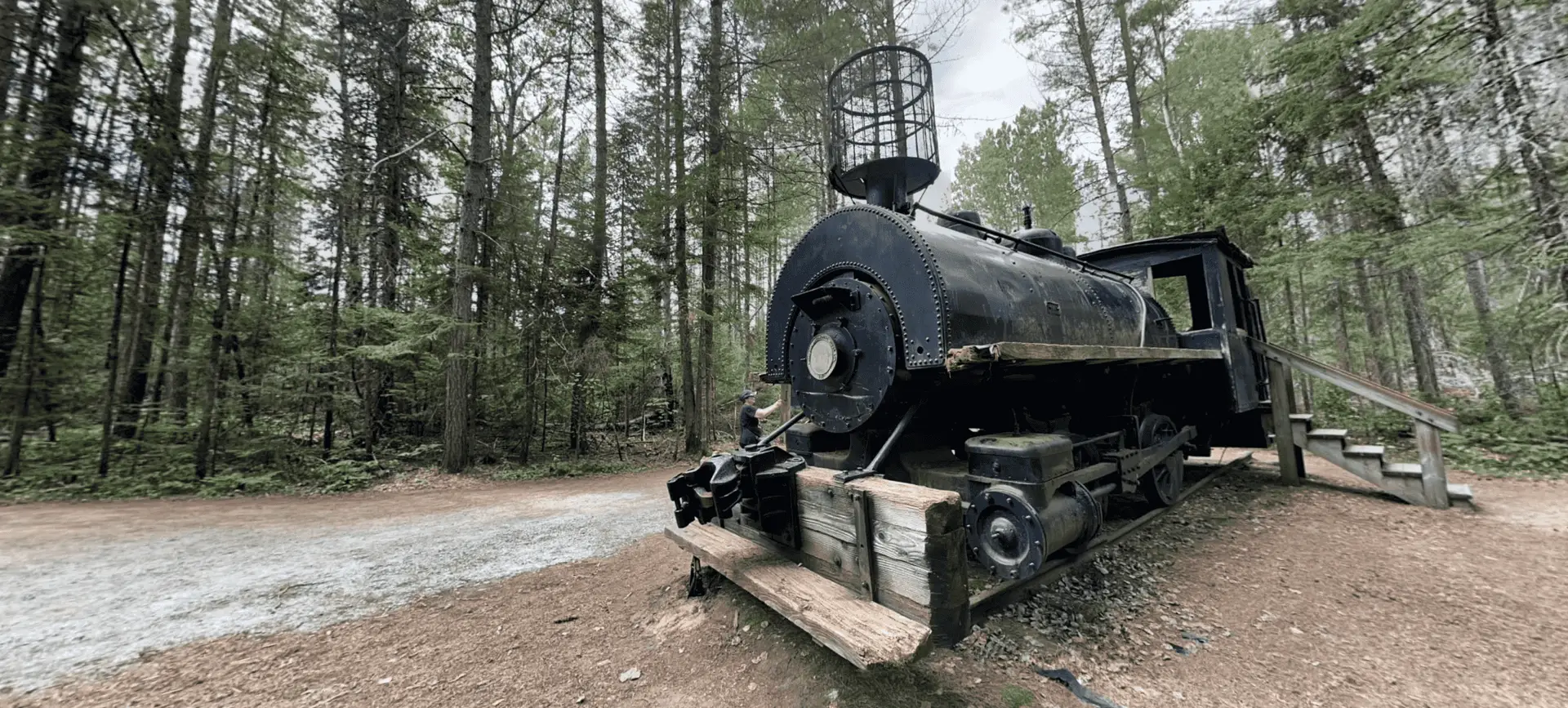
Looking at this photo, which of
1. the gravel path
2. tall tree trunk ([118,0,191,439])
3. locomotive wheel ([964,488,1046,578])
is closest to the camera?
locomotive wheel ([964,488,1046,578])

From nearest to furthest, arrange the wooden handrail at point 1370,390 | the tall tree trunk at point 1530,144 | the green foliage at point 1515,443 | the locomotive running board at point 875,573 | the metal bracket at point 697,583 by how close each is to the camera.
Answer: the locomotive running board at point 875,573 → the metal bracket at point 697,583 → the wooden handrail at point 1370,390 → the tall tree trunk at point 1530,144 → the green foliage at point 1515,443

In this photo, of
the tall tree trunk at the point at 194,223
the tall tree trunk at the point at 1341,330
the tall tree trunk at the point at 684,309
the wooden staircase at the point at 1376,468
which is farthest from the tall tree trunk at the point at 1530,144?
the tall tree trunk at the point at 194,223

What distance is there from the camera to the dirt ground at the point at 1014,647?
8.04ft

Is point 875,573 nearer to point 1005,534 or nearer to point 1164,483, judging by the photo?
point 1005,534

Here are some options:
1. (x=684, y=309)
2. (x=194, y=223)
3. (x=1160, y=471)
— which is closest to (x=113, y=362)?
(x=194, y=223)

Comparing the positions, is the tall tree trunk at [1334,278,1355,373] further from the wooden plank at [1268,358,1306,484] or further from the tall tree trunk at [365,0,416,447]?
the tall tree trunk at [365,0,416,447]

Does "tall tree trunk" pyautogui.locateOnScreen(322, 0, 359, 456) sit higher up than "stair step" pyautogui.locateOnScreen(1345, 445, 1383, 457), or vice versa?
"tall tree trunk" pyautogui.locateOnScreen(322, 0, 359, 456)

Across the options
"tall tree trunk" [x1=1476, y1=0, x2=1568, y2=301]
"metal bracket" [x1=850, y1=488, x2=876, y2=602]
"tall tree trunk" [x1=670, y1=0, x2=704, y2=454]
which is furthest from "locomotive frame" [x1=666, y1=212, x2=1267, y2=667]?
"tall tree trunk" [x1=670, y1=0, x2=704, y2=454]

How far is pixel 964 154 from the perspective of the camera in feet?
76.1

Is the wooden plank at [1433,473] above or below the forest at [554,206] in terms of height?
below

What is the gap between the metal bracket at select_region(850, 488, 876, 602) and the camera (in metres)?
2.21

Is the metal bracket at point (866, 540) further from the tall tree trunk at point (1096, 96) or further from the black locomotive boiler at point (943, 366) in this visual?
the tall tree trunk at point (1096, 96)

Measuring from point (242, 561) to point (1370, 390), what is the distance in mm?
11756

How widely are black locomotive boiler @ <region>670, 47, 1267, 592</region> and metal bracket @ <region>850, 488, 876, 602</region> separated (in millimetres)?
324
